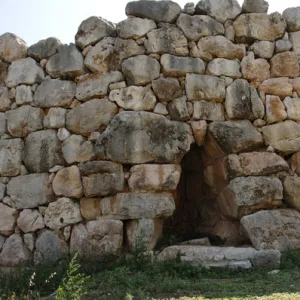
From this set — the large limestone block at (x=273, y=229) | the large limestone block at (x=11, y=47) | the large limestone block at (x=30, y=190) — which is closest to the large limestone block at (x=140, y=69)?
the large limestone block at (x=11, y=47)

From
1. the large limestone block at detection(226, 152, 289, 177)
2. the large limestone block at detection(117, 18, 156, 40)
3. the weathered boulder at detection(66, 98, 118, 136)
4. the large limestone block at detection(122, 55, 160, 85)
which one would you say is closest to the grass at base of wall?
the large limestone block at detection(226, 152, 289, 177)

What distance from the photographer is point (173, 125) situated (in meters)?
5.63

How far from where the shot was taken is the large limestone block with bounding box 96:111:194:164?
5.48 meters

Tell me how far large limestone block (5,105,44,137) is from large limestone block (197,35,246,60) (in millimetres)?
2629

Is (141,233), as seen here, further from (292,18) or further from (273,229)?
(292,18)

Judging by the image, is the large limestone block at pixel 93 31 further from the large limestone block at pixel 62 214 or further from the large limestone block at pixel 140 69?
the large limestone block at pixel 62 214

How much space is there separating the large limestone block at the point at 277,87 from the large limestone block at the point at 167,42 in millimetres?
1268

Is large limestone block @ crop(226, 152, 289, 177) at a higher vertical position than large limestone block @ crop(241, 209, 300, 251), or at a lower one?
higher

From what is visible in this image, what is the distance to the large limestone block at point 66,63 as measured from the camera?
19.6 ft

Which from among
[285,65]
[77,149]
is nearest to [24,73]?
[77,149]

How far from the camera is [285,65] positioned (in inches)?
240

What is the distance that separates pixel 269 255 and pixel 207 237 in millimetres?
1184

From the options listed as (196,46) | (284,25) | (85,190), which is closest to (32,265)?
(85,190)

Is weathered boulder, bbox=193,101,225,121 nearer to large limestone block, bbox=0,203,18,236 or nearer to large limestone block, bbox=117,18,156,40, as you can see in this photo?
large limestone block, bbox=117,18,156,40
